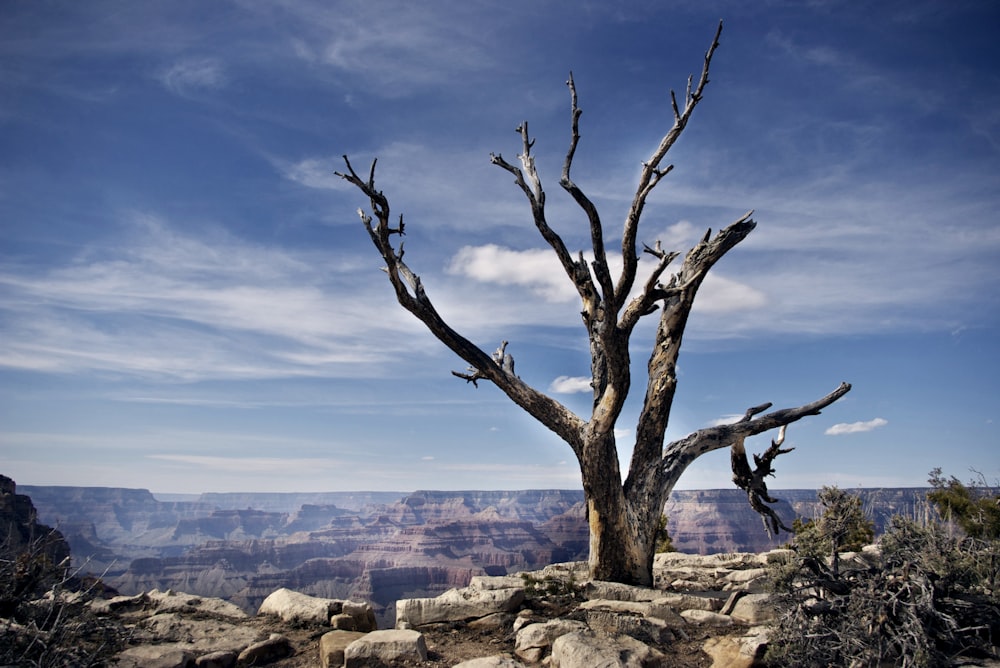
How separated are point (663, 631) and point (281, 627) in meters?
5.01

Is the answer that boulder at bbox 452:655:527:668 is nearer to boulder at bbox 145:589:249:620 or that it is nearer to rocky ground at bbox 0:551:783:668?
rocky ground at bbox 0:551:783:668

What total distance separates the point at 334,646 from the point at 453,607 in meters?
1.77

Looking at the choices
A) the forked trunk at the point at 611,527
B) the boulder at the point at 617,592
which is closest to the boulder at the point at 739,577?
the forked trunk at the point at 611,527

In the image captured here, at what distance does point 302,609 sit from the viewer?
8812mm

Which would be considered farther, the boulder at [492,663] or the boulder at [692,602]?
the boulder at [692,602]

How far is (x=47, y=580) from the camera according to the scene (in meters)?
6.44

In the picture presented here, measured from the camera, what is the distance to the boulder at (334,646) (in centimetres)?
702

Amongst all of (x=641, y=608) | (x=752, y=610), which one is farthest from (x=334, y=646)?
(x=752, y=610)

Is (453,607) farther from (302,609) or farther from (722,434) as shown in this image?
(722,434)

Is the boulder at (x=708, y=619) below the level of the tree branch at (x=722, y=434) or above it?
below

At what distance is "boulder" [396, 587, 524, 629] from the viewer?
837cm

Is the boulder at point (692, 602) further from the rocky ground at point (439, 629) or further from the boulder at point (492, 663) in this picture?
the boulder at point (492, 663)

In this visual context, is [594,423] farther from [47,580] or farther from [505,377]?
[47,580]

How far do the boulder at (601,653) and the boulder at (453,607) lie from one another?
1736 millimetres
